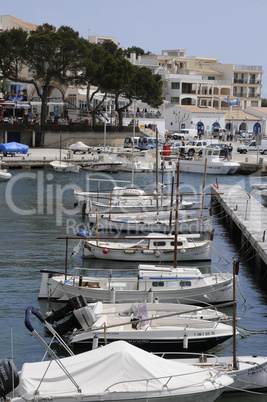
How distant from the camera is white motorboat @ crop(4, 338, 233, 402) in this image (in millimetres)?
16375

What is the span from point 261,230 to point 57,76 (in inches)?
1972

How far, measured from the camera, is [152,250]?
33688mm

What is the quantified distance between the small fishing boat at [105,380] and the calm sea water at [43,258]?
3229 millimetres

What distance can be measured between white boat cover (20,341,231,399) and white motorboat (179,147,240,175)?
56.7 m

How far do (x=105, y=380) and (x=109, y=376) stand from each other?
0.14m

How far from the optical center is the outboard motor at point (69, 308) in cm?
2283

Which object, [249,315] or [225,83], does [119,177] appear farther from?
[225,83]

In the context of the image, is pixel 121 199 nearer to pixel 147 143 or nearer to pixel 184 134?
pixel 147 143

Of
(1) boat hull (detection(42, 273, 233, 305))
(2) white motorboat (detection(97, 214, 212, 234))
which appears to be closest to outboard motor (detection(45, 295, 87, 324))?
(1) boat hull (detection(42, 273, 233, 305))

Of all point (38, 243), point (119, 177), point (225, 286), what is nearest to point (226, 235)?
point (38, 243)

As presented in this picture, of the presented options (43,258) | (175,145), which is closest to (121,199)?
(43,258)

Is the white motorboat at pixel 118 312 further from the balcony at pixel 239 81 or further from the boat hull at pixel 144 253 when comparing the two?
the balcony at pixel 239 81

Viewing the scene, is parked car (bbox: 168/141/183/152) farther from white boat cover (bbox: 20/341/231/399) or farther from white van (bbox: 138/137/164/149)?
white boat cover (bbox: 20/341/231/399)

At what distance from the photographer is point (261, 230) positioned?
36.8 meters
